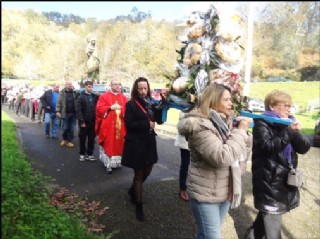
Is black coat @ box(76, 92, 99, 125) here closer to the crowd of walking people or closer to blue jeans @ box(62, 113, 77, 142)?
blue jeans @ box(62, 113, 77, 142)

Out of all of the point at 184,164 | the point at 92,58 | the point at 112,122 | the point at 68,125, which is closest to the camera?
the point at 184,164

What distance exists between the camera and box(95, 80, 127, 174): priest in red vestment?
267 inches

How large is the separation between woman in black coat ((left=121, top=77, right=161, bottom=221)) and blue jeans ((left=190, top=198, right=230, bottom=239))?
5.59 ft

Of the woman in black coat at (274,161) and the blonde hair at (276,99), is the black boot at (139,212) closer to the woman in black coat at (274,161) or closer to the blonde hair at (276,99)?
the woman in black coat at (274,161)

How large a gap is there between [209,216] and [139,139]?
1.95 meters

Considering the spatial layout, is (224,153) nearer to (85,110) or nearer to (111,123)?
(111,123)

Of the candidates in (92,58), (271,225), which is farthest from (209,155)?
(92,58)

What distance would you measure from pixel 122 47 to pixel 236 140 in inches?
1129

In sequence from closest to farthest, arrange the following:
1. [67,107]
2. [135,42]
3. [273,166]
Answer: [273,166] → [67,107] → [135,42]

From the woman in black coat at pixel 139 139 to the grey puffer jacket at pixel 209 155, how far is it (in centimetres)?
173

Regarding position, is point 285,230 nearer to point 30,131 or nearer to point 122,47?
point 30,131

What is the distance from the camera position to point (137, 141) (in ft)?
15.6

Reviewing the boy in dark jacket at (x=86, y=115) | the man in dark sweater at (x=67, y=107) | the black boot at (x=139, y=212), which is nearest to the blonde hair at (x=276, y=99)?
the black boot at (x=139, y=212)

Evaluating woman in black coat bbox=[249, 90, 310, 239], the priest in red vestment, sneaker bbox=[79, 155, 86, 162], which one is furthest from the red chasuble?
woman in black coat bbox=[249, 90, 310, 239]
